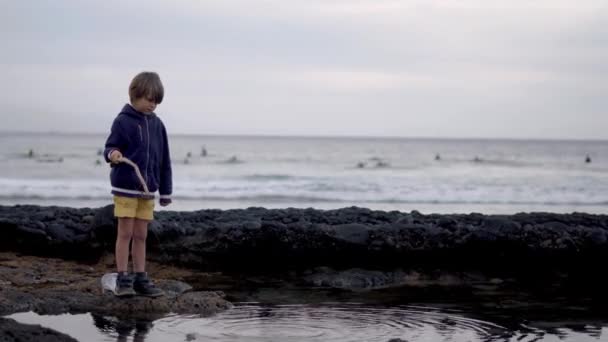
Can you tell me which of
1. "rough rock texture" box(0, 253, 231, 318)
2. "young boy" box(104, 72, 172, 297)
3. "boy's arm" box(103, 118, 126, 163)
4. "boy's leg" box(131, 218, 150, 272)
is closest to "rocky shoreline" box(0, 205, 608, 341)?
"rough rock texture" box(0, 253, 231, 318)

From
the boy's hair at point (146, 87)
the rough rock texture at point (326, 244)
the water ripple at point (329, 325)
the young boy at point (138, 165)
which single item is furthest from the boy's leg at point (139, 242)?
the rough rock texture at point (326, 244)

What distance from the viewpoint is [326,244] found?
786 cm

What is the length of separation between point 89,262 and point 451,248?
11.1 ft

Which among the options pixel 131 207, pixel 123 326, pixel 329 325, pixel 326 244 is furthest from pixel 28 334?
pixel 326 244

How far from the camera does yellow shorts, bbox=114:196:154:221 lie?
5801mm

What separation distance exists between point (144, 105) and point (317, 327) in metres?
1.93

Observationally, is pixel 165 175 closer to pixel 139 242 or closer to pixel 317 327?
pixel 139 242

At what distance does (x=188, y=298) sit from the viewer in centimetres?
591

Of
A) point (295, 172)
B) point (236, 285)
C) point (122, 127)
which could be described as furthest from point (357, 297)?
point (295, 172)

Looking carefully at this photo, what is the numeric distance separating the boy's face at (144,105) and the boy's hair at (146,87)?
0.07 feet

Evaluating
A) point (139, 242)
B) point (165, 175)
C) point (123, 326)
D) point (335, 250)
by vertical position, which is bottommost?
point (123, 326)

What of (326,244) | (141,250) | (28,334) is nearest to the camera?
(28,334)

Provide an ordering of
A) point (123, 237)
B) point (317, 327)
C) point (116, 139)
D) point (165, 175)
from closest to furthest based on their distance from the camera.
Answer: point (317, 327) → point (116, 139) → point (123, 237) → point (165, 175)

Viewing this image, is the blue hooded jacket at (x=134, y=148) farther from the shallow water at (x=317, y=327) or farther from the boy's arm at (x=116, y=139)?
the shallow water at (x=317, y=327)
